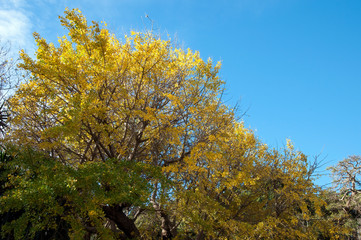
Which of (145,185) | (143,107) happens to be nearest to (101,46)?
(143,107)

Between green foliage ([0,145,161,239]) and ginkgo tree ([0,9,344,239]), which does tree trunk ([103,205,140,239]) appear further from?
green foliage ([0,145,161,239])

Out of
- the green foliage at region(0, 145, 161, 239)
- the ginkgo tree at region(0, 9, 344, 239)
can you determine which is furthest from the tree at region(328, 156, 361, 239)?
the green foliage at region(0, 145, 161, 239)

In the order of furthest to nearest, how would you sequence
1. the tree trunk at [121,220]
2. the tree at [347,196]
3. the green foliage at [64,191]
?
the tree at [347,196] < the tree trunk at [121,220] < the green foliage at [64,191]

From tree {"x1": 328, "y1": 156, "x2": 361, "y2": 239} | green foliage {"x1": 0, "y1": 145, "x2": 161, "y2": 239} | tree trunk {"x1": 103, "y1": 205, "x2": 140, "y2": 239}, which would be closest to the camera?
green foliage {"x1": 0, "y1": 145, "x2": 161, "y2": 239}

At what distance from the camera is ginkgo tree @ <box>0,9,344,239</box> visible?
6.27m

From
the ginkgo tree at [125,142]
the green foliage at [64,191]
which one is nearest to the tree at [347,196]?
the ginkgo tree at [125,142]

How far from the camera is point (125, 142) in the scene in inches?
354

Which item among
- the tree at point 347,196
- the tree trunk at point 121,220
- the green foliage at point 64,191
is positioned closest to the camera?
the green foliage at point 64,191

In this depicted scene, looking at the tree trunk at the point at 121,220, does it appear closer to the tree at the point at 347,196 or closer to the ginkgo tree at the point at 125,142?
the ginkgo tree at the point at 125,142

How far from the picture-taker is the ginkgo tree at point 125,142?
6270mm

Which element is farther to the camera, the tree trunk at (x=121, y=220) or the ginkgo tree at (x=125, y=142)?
the tree trunk at (x=121, y=220)

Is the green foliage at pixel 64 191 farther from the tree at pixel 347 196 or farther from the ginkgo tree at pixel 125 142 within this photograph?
the tree at pixel 347 196

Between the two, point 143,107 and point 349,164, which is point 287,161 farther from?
point 349,164

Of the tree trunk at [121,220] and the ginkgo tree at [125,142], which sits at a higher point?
the ginkgo tree at [125,142]
